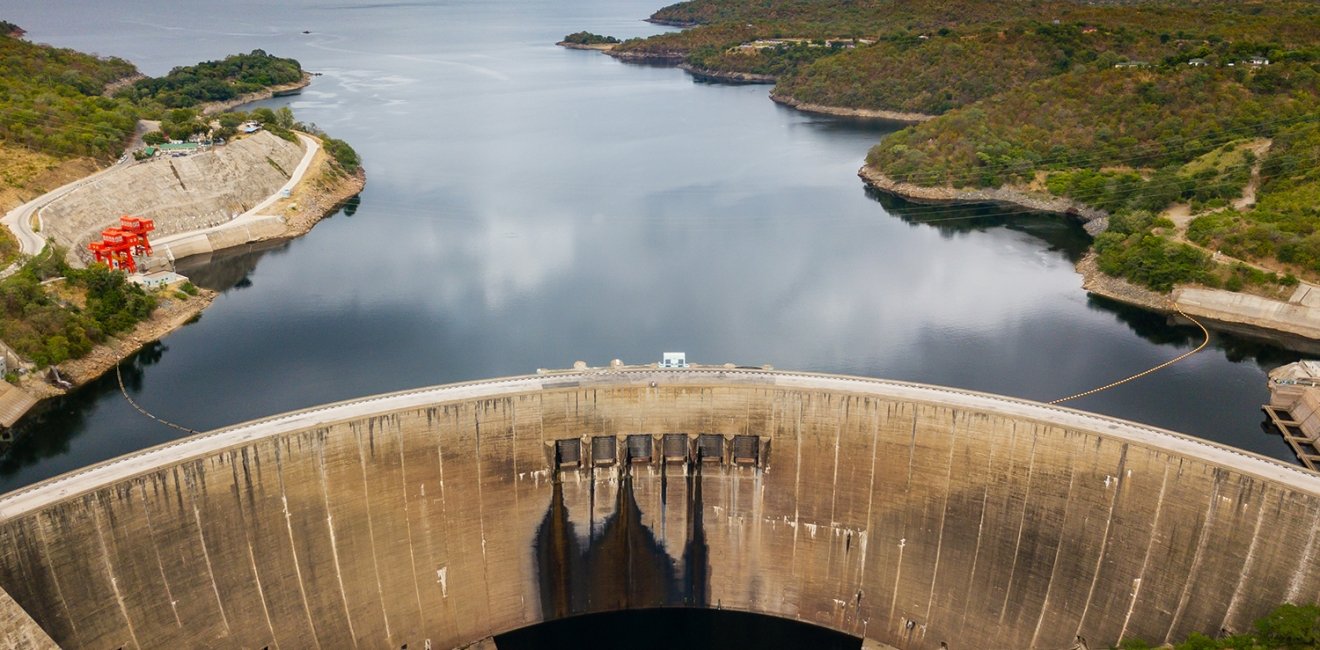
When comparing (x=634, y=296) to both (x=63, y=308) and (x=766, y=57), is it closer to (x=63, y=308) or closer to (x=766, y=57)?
(x=63, y=308)

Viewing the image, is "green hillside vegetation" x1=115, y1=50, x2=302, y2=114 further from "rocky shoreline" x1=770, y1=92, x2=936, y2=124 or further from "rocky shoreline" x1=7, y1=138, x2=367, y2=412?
"rocky shoreline" x1=770, y1=92, x2=936, y2=124

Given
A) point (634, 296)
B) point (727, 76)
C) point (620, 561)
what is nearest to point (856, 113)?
point (727, 76)

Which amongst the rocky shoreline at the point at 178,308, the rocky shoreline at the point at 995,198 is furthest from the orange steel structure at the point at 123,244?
the rocky shoreline at the point at 995,198

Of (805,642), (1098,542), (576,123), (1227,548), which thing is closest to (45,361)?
(805,642)

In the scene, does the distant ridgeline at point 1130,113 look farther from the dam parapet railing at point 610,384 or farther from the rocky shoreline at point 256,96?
the rocky shoreline at point 256,96

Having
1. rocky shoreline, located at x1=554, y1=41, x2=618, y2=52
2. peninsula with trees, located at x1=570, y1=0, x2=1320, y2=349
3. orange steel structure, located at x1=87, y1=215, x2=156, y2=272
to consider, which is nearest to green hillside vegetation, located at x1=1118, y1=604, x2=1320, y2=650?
peninsula with trees, located at x1=570, y1=0, x2=1320, y2=349

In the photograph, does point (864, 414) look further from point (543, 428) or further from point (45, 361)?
point (45, 361)
